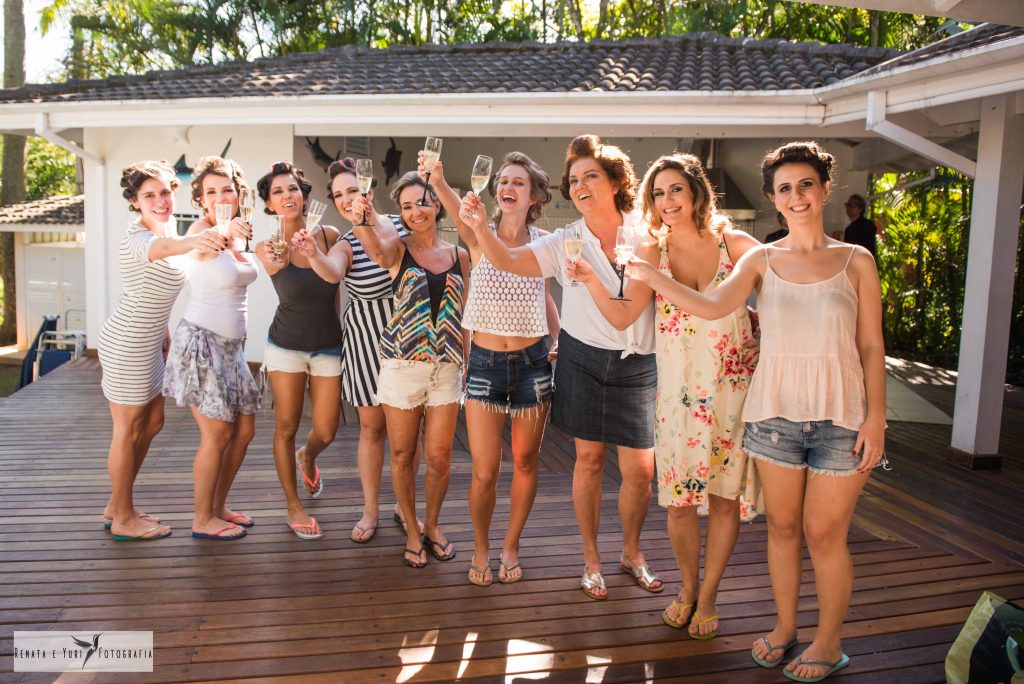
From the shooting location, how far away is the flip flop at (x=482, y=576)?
3227 mm

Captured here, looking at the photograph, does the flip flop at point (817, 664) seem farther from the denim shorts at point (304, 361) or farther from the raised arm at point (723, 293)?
the denim shorts at point (304, 361)

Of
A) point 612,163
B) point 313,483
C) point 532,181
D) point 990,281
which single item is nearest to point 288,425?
point 313,483

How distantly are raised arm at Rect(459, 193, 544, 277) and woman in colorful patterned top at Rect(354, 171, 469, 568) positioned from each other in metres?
0.45

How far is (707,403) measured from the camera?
8.71 ft

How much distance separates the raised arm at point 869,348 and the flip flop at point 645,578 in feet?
3.57

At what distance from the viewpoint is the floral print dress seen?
2652 mm

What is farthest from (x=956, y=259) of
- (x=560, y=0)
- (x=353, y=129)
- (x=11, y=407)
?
(x=560, y=0)

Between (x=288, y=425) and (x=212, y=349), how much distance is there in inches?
18.2

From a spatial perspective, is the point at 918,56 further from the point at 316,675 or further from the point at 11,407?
the point at 11,407

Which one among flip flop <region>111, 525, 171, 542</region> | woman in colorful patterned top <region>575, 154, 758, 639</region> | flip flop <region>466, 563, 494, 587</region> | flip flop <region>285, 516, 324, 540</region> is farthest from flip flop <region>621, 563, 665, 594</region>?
flip flop <region>111, 525, 171, 542</region>

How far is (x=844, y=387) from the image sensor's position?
239 cm

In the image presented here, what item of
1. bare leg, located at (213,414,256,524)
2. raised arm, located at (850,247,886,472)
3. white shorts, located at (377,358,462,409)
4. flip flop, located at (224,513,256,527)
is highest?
raised arm, located at (850,247,886,472)

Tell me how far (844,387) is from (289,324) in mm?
2241

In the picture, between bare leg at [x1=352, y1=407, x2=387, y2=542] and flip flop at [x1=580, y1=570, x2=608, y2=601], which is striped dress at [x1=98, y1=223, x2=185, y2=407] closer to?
bare leg at [x1=352, y1=407, x2=387, y2=542]
